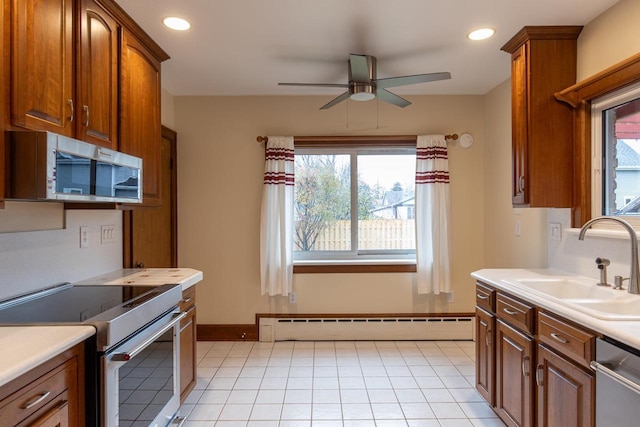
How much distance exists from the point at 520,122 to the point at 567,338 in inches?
57.2

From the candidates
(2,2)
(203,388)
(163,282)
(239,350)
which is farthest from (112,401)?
(239,350)

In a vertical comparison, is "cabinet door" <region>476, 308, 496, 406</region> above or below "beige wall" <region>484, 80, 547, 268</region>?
below

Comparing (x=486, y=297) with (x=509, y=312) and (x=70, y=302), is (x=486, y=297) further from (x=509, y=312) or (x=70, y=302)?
(x=70, y=302)

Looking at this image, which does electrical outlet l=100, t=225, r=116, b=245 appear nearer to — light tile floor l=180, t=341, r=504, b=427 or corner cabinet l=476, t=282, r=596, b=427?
light tile floor l=180, t=341, r=504, b=427

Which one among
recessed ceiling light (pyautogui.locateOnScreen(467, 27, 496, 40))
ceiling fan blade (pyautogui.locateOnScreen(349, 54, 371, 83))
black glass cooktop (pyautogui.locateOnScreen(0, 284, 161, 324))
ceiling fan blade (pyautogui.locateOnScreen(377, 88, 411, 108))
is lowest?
black glass cooktop (pyautogui.locateOnScreen(0, 284, 161, 324))

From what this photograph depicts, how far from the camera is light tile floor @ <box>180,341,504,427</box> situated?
2309mm

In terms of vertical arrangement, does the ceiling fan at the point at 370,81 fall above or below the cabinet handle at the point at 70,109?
above

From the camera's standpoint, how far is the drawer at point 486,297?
221 cm

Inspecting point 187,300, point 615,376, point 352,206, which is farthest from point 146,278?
point 615,376

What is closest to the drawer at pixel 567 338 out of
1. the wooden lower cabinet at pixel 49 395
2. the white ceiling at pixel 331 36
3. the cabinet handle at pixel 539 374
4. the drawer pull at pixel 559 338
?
the drawer pull at pixel 559 338

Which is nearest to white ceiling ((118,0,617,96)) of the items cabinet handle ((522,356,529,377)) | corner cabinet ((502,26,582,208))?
corner cabinet ((502,26,582,208))

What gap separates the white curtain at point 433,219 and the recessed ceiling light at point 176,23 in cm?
227

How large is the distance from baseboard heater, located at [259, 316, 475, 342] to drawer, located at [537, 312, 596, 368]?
1949 mm

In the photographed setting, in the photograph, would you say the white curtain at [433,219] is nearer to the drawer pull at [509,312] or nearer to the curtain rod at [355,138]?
the curtain rod at [355,138]
